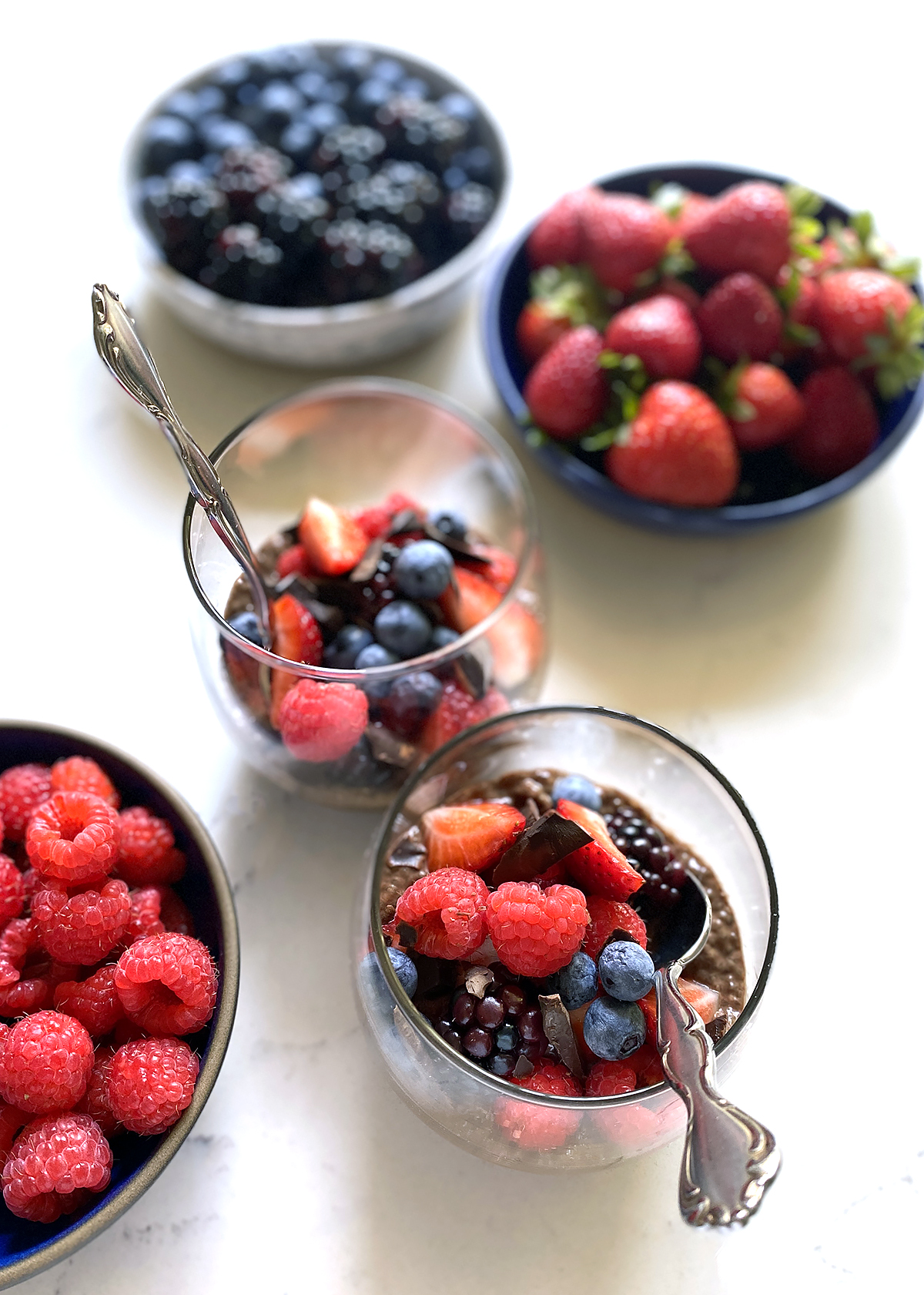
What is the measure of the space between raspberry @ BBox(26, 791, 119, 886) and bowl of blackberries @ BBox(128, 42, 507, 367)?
26.7 inches

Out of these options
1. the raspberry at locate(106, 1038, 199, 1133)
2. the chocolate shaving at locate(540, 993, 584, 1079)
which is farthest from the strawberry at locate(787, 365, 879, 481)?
the raspberry at locate(106, 1038, 199, 1133)

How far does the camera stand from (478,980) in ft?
2.90

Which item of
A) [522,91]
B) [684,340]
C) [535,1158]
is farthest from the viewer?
[522,91]

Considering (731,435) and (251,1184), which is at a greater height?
(731,435)

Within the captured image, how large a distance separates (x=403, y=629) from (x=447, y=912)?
0.97 feet

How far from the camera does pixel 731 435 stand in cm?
131

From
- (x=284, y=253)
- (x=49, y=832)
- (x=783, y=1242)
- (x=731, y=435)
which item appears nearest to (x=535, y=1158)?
(x=783, y=1242)

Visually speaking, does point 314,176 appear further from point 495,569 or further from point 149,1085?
point 149,1085

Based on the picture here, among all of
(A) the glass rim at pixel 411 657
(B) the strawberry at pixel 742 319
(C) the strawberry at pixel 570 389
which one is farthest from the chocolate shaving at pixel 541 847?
(B) the strawberry at pixel 742 319

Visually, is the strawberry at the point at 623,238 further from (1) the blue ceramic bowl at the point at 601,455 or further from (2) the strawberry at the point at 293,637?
(2) the strawberry at the point at 293,637

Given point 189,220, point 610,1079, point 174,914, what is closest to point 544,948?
point 610,1079

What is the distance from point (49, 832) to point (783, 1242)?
77 cm

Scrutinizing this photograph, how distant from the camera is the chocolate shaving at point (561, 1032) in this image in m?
0.87

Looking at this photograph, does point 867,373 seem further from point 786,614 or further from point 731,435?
point 786,614
